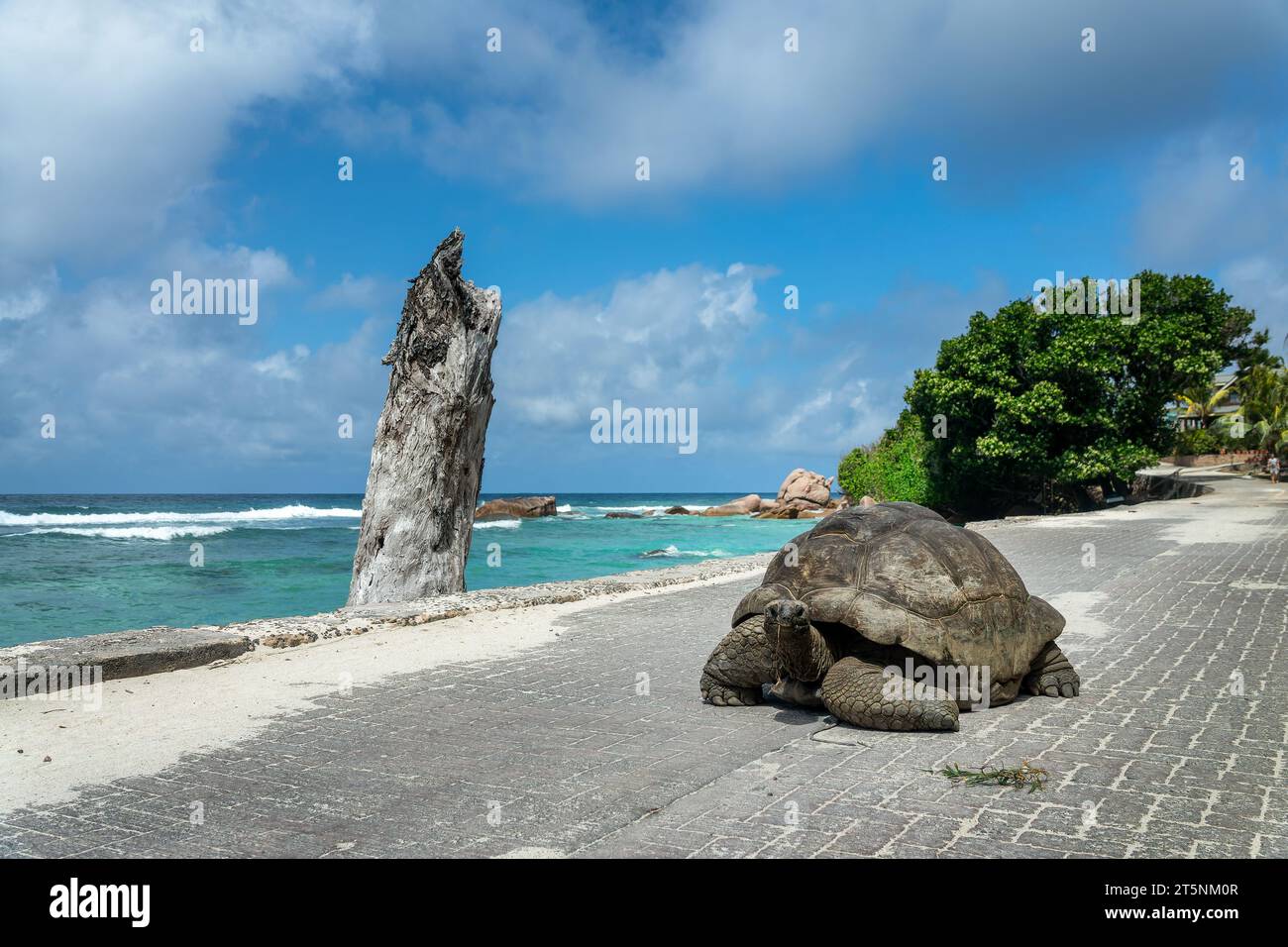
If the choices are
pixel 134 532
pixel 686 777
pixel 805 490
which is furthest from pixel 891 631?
pixel 805 490

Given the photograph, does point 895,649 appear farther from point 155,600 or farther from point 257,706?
point 155,600

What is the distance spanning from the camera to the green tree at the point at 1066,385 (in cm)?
3161

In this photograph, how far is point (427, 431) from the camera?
1173 centimetres

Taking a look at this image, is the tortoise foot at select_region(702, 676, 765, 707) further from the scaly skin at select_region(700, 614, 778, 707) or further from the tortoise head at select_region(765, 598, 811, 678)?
the tortoise head at select_region(765, 598, 811, 678)

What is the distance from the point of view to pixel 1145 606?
1115 centimetres

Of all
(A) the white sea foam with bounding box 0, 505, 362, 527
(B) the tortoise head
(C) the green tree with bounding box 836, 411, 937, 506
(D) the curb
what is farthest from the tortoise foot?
(A) the white sea foam with bounding box 0, 505, 362, 527

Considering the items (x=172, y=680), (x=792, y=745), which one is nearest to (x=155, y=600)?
(x=172, y=680)

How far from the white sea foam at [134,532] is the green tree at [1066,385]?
3531 centimetres

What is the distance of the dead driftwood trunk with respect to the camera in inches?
462

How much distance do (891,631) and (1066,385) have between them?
30.4 metres

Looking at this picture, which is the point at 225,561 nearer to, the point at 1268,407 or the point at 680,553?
the point at 680,553

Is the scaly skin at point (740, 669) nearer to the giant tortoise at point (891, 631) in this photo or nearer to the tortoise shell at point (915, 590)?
the giant tortoise at point (891, 631)
